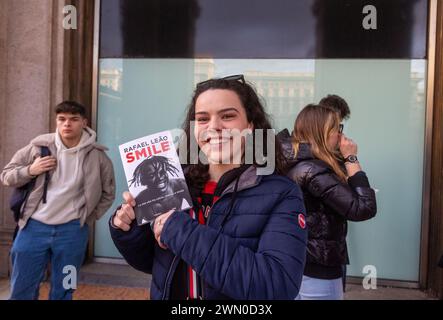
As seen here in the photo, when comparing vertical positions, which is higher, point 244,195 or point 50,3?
point 50,3

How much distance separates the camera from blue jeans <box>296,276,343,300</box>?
2.40 m

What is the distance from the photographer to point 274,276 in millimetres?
1316

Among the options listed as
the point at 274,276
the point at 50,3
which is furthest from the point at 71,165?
the point at 274,276

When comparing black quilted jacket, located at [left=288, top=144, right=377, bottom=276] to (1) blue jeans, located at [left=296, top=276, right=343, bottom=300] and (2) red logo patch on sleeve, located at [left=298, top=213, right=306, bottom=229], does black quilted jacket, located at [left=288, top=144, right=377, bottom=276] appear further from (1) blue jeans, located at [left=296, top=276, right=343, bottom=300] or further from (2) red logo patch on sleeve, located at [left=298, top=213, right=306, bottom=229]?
(2) red logo patch on sleeve, located at [left=298, top=213, right=306, bottom=229]

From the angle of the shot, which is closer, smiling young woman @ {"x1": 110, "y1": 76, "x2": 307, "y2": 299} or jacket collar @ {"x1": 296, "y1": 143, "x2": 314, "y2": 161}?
smiling young woman @ {"x1": 110, "y1": 76, "x2": 307, "y2": 299}

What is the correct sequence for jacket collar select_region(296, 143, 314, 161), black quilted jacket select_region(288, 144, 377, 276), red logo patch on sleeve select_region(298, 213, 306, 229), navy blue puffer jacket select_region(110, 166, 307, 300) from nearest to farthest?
navy blue puffer jacket select_region(110, 166, 307, 300) < red logo patch on sleeve select_region(298, 213, 306, 229) < black quilted jacket select_region(288, 144, 377, 276) < jacket collar select_region(296, 143, 314, 161)

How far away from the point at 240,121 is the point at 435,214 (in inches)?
149

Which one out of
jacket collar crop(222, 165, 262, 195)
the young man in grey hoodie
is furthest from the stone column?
jacket collar crop(222, 165, 262, 195)

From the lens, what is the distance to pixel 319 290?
7.93ft

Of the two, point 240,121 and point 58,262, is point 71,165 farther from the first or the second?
point 240,121

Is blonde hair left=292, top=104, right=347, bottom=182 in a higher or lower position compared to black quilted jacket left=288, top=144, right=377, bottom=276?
higher

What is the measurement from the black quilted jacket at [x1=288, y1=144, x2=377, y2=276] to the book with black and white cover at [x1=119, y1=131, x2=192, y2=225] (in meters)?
1.14

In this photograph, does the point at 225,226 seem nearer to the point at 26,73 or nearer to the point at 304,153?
the point at 304,153
